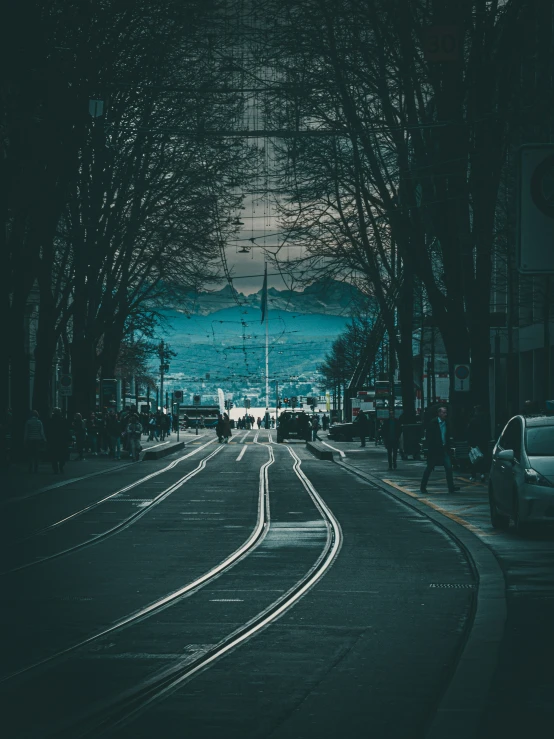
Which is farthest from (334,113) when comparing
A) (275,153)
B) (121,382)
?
(121,382)

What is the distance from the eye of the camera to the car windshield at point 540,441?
18141 millimetres

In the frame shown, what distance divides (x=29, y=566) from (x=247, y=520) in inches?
274

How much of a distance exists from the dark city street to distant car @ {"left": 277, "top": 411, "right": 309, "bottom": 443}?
1925cm

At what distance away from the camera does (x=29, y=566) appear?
14.6 m

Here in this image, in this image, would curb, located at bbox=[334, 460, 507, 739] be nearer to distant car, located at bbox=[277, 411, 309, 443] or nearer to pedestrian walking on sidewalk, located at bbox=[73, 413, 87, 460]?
pedestrian walking on sidewalk, located at bbox=[73, 413, 87, 460]

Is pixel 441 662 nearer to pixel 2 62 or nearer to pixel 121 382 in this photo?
pixel 2 62

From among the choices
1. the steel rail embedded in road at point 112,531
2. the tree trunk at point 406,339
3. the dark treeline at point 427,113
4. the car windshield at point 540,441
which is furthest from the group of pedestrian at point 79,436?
the car windshield at point 540,441

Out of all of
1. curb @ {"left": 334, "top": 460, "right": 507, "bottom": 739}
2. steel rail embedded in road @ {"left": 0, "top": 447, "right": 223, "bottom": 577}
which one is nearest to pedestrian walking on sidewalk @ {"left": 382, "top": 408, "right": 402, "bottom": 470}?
steel rail embedded in road @ {"left": 0, "top": 447, "right": 223, "bottom": 577}

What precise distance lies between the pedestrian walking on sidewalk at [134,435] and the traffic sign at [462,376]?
14995mm

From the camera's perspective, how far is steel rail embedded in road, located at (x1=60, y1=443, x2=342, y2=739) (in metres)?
6.82

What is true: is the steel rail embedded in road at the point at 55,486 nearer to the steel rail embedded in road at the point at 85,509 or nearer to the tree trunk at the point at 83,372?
the steel rail embedded in road at the point at 85,509

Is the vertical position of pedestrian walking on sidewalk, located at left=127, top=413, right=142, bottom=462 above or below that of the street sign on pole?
below

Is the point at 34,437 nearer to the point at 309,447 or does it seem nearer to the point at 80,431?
the point at 80,431

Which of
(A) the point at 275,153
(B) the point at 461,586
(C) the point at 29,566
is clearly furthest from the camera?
(A) the point at 275,153
